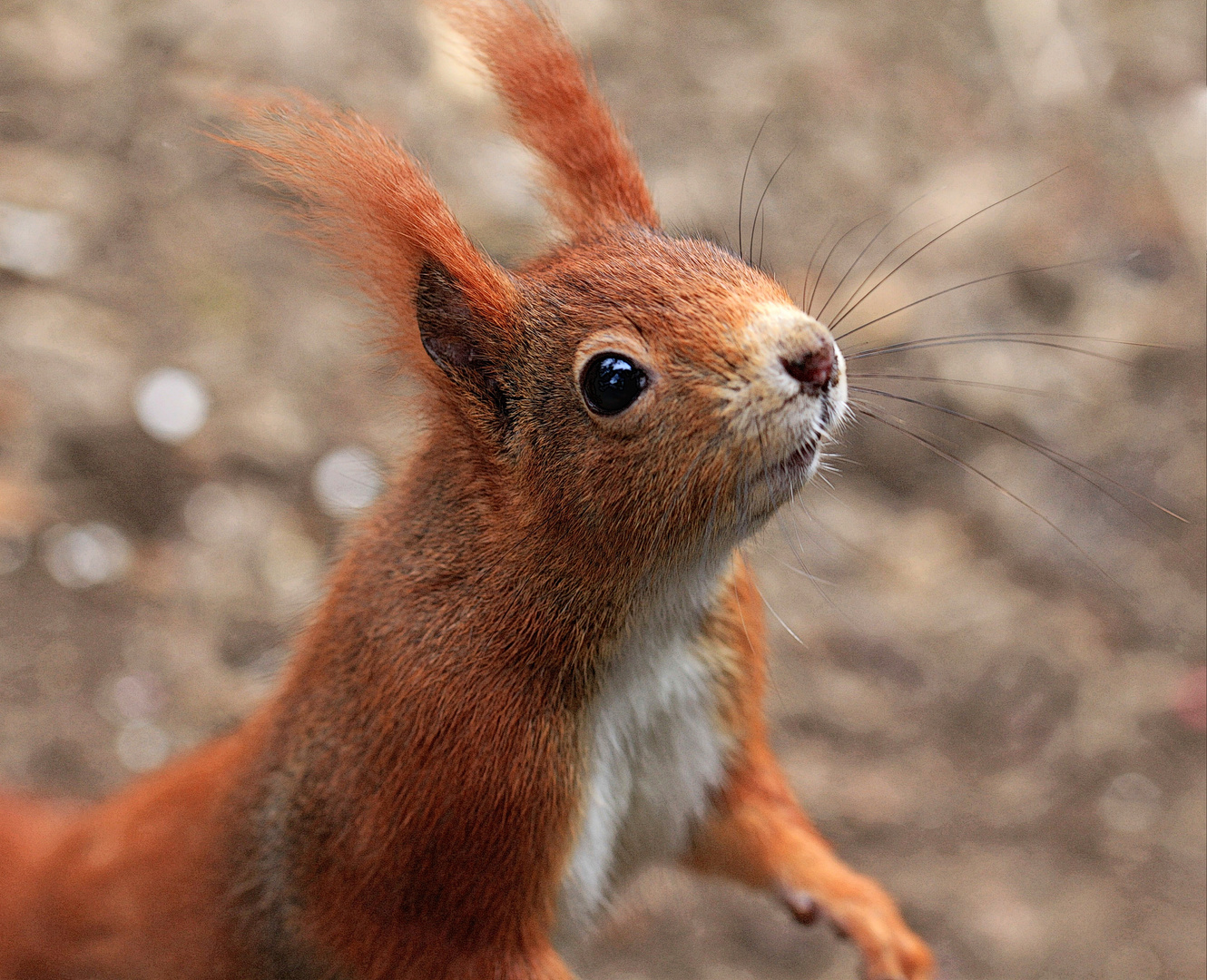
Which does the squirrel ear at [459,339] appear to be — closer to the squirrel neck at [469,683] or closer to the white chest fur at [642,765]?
the squirrel neck at [469,683]

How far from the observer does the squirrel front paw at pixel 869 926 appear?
8.65 feet

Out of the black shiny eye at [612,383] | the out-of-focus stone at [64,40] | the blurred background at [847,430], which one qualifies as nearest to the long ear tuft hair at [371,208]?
A: the black shiny eye at [612,383]

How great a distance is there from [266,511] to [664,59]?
244cm

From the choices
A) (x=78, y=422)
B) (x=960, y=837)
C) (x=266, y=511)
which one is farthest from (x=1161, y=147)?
(x=78, y=422)

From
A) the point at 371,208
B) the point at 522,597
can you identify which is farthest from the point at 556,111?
the point at 522,597

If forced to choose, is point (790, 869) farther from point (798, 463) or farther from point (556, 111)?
point (556, 111)

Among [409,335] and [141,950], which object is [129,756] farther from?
[409,335]

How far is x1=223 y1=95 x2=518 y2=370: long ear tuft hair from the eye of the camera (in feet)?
6.55

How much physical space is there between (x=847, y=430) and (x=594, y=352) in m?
2.03

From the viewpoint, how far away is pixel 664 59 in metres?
5.07

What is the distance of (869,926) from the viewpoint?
2.65 m

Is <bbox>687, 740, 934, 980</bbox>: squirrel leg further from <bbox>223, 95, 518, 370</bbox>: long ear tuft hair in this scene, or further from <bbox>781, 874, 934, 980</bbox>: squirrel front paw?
<bbox>223, 95, 518, 370</bbox>: long ear tuft hair

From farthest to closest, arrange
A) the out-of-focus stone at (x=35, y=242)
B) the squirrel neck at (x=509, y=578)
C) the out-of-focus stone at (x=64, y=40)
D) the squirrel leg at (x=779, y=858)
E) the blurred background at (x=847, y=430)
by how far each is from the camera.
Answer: the out-of-focus stone at (x=64, y=40) < the out-of-focus stone at (x=35, y=242) < the blurred background at (x=847, y=430) < the squirrel leg at (x=779, y=858) < the squirrel neck at (x=509, y=578)

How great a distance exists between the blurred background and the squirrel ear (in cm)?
101
